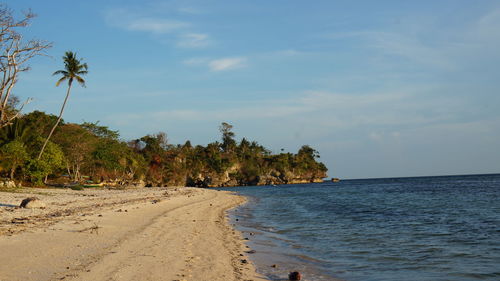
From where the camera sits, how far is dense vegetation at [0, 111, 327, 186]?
39562mm

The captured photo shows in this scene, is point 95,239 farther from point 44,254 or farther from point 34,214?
point 34,214

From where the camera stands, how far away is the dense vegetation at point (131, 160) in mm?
39562

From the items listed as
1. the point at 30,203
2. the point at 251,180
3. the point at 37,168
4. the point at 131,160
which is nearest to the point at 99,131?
the point at 131,160

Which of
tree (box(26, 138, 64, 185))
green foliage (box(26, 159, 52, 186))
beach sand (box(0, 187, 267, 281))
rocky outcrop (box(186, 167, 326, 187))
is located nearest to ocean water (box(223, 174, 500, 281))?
beach sand (box(0, 187, 267, 281))

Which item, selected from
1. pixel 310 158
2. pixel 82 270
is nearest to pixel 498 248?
pixel 82 270

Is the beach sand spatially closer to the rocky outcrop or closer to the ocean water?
the ocean water

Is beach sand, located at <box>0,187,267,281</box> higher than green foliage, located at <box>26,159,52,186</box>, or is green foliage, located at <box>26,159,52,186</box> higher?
green foliage, located at <box>26,159,52,186</box>

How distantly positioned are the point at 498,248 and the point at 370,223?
301 inches

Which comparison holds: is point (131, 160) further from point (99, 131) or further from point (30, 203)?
point (30, 203)

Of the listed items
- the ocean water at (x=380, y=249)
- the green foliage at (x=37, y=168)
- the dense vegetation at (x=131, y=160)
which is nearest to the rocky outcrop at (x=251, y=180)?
the dense vegetation at (x=131, y=160)

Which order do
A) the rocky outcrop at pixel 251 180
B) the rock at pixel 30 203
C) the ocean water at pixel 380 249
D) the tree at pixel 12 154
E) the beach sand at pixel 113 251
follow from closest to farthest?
the beach sand at pixel 113 251 < the ocean water at pixel 380 249 < the rock at pixel 30 203 < the tree at pixel 12 154 < the rocky outcrop at pixel 251 180

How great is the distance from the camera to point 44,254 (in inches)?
330

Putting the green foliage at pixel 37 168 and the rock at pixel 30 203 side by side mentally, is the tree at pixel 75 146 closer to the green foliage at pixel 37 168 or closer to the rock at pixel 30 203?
the green foliage at pixel 37 168

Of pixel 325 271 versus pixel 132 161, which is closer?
pixel 325 271
